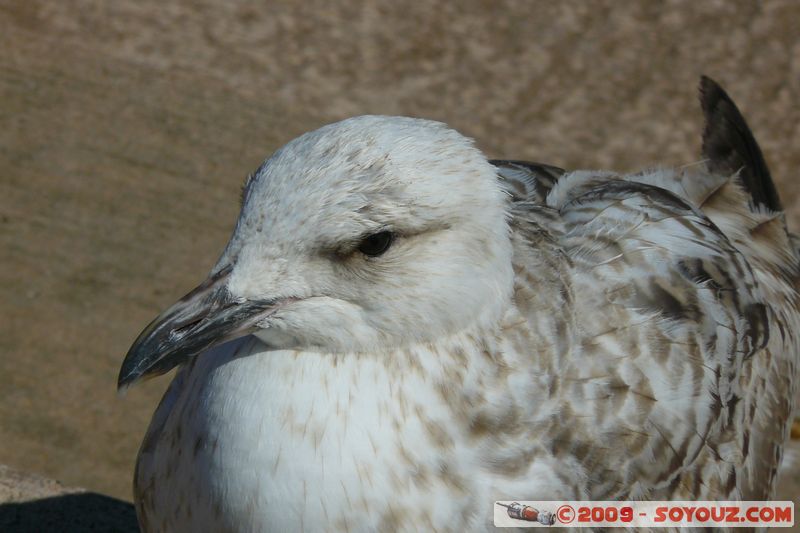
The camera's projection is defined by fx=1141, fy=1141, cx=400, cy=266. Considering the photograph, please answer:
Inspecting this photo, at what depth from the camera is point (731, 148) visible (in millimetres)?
4340

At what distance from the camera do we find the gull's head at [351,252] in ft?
8.13

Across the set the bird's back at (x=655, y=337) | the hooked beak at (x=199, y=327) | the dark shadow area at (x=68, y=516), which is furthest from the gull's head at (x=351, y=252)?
the dark shadow area at (x=68, y=516)

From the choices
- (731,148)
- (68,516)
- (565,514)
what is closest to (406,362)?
(565,514)

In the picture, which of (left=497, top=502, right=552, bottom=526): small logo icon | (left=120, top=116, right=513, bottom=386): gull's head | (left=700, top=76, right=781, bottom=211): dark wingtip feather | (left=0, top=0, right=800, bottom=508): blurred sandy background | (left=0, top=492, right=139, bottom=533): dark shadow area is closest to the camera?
(left=120, top=116, right=513, bottom=386): gull's head

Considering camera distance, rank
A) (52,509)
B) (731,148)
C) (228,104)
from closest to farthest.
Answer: (52,509) < (731,148) < (228,104)

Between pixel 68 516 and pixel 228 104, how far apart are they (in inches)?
118

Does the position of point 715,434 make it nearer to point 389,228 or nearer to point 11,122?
point 389,228

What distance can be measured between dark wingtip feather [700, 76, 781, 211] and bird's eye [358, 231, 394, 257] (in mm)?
2052

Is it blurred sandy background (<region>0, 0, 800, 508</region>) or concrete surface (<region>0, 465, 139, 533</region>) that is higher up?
blurred sandy background (<region>0, 0, 800, 508</region>)

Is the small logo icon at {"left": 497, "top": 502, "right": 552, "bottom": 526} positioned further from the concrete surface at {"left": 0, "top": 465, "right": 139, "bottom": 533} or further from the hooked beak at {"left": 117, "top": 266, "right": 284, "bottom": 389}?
the concrete surface at {"left": 0, "top": 465, "right": 139, "bottom": 533}

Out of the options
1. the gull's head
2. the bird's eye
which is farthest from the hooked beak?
the bird's eye

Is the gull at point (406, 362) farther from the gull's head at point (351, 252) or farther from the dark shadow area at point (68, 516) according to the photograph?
the dark shadow area at point (68, 516)

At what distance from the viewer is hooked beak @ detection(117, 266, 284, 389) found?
249 centimetres

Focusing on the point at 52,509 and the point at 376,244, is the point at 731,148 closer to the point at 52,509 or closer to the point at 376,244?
the point at 376,244
